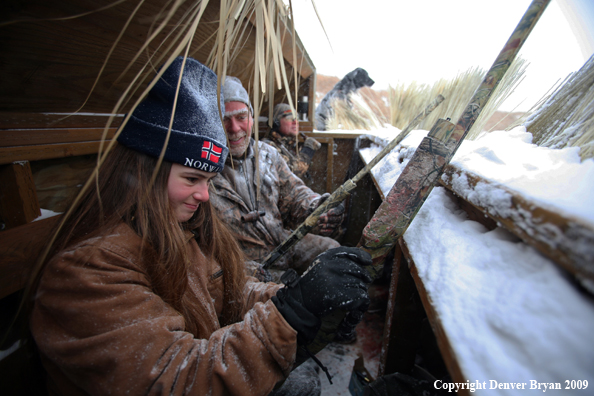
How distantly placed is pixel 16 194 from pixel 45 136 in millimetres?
345

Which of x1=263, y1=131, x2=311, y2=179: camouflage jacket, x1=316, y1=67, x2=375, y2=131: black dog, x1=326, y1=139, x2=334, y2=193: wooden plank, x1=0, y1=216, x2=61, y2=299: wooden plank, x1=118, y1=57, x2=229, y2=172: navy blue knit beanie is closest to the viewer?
x1=118, y1=57, x2=229, y2=172: navy blue knit beanie

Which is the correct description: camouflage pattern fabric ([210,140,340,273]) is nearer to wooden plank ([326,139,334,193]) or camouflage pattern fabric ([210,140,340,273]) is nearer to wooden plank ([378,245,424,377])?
wooden plank ([378,245,424,377])

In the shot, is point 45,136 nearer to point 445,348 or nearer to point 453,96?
point 445,348

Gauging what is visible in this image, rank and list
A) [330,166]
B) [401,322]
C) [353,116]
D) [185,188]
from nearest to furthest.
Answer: [185,188] → [401,322] → [330,166] → [353,116]

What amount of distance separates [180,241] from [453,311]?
3.01 ft

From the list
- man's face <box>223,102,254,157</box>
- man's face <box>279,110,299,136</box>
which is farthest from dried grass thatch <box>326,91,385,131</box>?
man's face <box>223,102,254,157</box>

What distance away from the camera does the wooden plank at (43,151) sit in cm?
116

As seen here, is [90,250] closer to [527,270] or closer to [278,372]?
[278,372]

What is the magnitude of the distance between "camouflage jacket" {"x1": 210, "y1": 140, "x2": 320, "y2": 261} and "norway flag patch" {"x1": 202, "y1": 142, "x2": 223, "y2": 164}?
841mm

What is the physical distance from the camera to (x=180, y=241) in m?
0.98

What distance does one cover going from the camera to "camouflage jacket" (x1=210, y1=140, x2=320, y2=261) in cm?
203

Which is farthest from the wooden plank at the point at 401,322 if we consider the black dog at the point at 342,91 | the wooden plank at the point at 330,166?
the black dog at the point at 342,91

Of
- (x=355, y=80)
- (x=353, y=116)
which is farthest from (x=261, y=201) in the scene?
(x=355, y=80)

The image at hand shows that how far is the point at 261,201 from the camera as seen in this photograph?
2.30 metres
